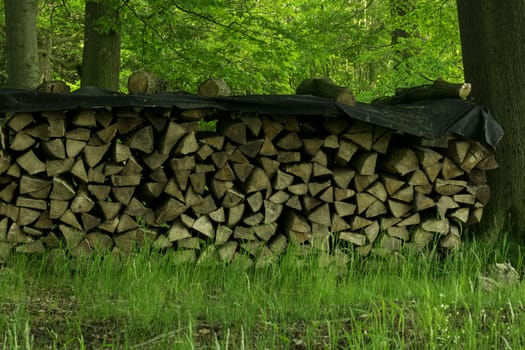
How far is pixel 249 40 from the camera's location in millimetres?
9180

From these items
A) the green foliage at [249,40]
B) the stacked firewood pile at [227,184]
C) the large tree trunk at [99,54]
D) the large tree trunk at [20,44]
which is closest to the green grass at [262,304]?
the stacked firewood pile at [227,184]

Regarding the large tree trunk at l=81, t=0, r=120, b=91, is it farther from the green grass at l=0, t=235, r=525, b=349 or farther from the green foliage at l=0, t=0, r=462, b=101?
the green grass at l=0, t=235, r=525, b=349

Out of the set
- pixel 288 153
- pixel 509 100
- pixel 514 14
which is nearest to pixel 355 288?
pixel 288 153

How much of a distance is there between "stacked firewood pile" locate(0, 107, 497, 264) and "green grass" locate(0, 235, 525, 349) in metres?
0.21

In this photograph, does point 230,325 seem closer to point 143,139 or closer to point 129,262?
point 129,262

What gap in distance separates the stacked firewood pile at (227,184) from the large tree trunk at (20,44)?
2.35 metres

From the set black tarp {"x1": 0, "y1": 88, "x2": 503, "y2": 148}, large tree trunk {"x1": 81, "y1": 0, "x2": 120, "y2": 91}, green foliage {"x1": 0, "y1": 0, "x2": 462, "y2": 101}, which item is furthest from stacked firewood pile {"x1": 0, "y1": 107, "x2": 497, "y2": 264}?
large tree trunk {"x1": 81, "y1": 0, "x2": 120, "y2": 91}

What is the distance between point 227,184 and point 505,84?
9.47 feet

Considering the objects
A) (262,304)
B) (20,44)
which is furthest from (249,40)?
(262,304)

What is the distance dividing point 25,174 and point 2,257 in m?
0.66

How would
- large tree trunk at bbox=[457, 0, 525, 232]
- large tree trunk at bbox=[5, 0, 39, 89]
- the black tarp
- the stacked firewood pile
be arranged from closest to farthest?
the black tarp
the stacked firewood pile
large tree trunk at bbox=[457, 0, 525, 232]
large tree trunk at bbox=[5, 0, 39, 89]

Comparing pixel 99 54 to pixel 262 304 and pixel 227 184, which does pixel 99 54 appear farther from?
pixel 262 304

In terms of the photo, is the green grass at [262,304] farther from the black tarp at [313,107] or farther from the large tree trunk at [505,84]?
the black tarp at [313,107]

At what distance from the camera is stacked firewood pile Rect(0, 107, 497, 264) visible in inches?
195
